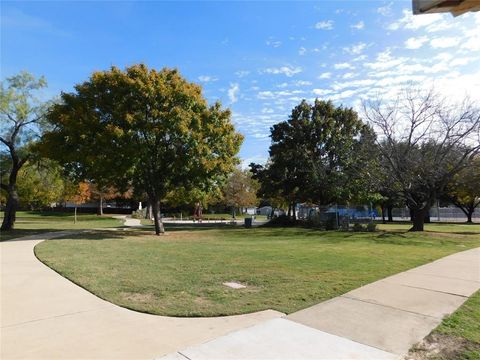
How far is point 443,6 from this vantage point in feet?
12.1

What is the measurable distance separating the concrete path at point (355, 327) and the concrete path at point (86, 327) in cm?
38

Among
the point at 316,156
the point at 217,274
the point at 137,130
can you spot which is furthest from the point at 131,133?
the point at 316,156

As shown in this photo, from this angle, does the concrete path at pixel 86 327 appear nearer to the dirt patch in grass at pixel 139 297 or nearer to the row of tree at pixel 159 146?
the dirt patch in grass at pixel 139 297

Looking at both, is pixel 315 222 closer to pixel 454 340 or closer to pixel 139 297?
pixel 139 297

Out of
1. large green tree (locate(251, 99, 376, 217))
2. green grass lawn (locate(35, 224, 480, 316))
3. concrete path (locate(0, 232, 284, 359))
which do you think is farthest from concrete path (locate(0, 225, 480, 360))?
large green tree (locate(251, 99, 376, 217))

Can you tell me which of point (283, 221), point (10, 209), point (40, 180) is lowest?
point (283, 221)

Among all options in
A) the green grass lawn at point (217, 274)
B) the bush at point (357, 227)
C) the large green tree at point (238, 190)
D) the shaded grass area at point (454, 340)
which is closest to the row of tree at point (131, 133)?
the green grass lawn at point (217, 274)

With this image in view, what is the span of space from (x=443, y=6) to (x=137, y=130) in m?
18.0

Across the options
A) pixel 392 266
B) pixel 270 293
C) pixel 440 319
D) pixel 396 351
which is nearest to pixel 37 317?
pixel 270 293

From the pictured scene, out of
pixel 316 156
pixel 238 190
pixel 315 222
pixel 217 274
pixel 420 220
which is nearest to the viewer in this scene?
pixel 217 274

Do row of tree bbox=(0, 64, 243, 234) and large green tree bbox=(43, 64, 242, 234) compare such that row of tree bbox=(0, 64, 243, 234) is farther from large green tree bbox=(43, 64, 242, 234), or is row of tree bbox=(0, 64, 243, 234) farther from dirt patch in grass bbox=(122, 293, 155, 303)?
dirt patch in grass bbox=(122, 293, 155, 303)

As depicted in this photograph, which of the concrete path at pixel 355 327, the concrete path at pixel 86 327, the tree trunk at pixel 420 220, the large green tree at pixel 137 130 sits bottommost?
the concrete path at pixel 355 327

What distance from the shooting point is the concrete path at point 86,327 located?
4.51 metres

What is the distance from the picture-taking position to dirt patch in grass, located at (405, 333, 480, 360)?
4.54 m
